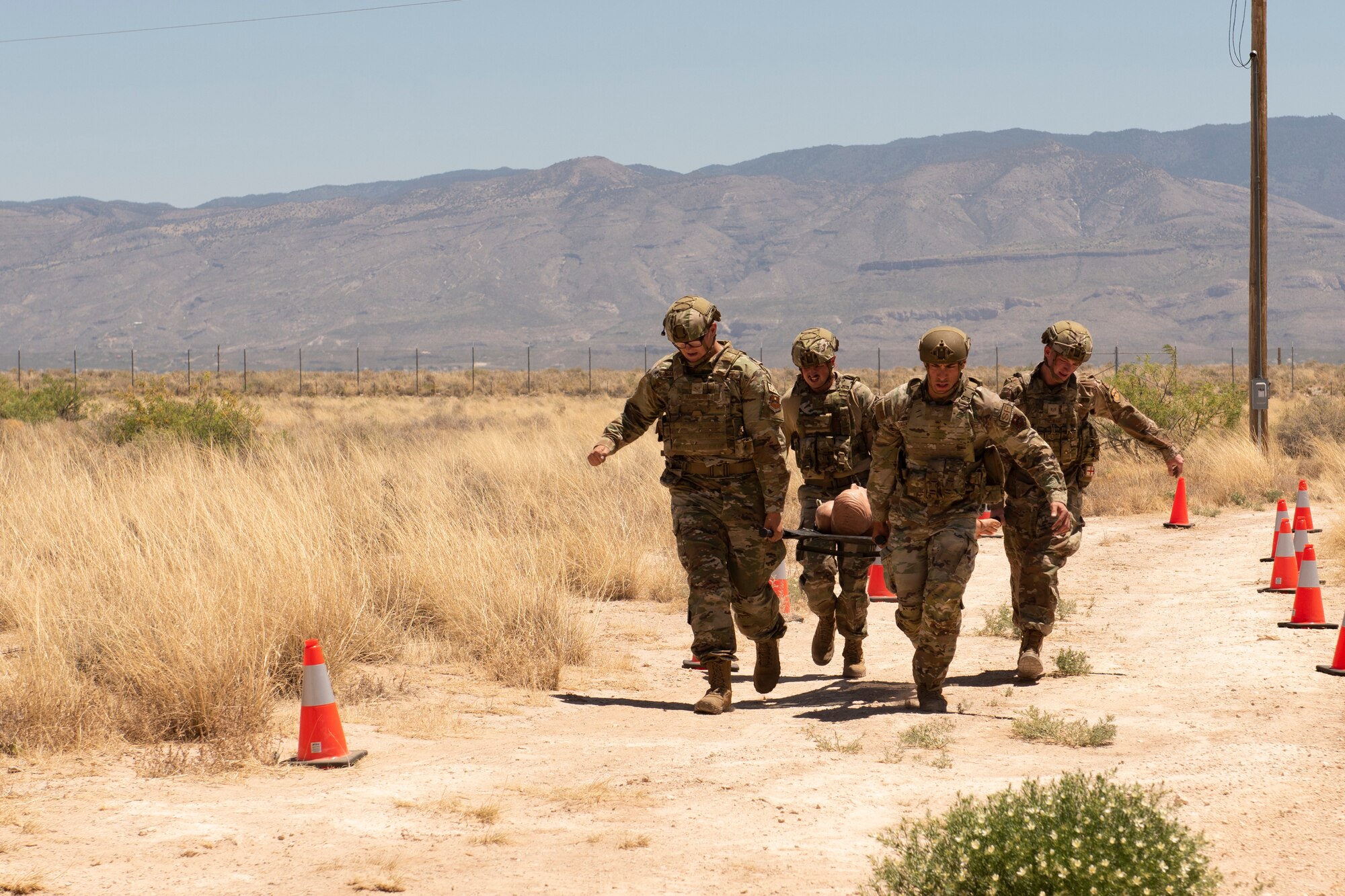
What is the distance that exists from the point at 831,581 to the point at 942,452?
4.81 feet

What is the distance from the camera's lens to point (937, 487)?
719 centimetres

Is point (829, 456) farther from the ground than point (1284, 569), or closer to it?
farther from the ground

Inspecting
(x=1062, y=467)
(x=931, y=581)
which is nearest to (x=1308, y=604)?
(x=1062, y=467)

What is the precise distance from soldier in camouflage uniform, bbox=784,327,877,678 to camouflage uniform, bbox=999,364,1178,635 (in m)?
0.85

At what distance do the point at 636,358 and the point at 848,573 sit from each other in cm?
16820

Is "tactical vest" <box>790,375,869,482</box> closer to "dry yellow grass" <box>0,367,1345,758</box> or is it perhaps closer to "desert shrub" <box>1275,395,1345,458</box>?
"dry yellow grass" <box>0,367,1345,758</box>

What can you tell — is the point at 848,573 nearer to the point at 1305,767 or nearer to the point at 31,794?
the point at 1305,767

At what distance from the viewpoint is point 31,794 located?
5.62 m

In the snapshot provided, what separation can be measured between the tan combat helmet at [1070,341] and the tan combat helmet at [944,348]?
1.16 m

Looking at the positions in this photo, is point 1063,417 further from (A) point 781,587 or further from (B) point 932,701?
(A) point 781,587

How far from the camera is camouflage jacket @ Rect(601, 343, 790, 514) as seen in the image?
759 cm

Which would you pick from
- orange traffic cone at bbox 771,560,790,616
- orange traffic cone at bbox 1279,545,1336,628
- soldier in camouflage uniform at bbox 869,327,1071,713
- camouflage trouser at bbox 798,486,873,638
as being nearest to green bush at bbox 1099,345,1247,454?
orange traffic cone at bbox 771,560,790,616

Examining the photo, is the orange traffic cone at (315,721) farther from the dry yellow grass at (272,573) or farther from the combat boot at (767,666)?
the combat boot at (767,666)

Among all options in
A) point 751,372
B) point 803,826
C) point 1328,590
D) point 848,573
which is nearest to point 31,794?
point 803,826
